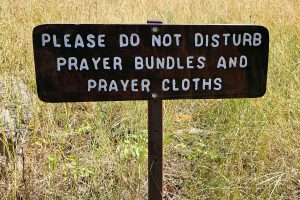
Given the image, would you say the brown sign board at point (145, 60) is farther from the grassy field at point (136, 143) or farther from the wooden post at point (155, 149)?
the grassy field at point (136, 143)

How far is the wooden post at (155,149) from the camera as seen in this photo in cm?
146

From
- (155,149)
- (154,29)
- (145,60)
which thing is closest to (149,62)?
(145,60)

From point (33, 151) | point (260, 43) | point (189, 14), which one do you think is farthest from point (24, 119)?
point (189, 14)

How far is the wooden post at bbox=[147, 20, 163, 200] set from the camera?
146 centimetres

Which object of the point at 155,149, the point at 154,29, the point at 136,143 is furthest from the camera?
the point at 136,143

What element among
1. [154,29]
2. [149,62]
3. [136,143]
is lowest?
[136,143]

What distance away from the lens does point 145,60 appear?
1.36 m

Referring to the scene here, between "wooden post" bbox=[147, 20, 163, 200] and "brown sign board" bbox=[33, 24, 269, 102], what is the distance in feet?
0.30

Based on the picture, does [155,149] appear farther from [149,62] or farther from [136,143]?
[136,143]

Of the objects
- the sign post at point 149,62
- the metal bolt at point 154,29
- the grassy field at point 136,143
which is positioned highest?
the metal bolt at point 154,29

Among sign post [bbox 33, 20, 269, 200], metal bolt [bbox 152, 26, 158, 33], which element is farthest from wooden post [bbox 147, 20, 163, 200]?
metal bolt [bbox 152, 26, 158, 33]

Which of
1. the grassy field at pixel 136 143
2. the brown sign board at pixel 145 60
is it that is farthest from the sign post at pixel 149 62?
the grassy field at pixel 136 143

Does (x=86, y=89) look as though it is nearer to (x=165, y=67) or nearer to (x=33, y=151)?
(x=165, y=67)

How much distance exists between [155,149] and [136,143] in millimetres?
624
